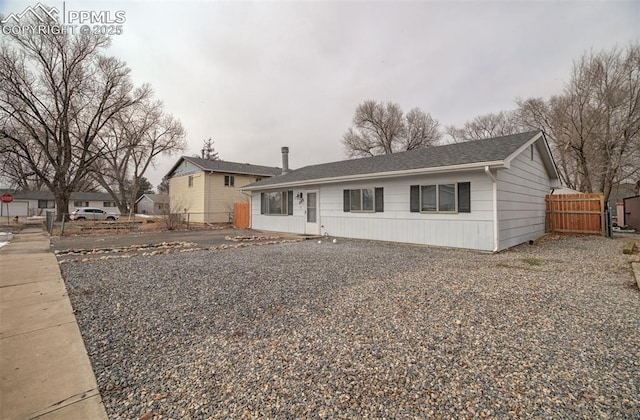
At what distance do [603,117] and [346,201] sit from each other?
56.6 ft

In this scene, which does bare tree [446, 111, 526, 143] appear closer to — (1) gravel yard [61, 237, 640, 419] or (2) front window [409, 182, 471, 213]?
(2) front window [409, 182, 471, 213]

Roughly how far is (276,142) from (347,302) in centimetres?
2010

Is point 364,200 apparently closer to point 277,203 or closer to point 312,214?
point 312,214

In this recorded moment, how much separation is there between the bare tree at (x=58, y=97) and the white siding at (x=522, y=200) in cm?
2500

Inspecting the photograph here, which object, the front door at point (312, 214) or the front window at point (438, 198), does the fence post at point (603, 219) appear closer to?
the front window at point (438, 198)

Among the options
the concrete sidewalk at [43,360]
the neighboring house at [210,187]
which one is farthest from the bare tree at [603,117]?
the concrete sidewalk at [43,360]

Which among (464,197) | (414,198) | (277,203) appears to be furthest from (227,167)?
(464,197)

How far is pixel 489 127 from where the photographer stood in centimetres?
2845

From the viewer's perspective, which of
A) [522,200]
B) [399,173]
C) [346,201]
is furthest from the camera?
[346,201]

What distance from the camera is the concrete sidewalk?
1.81 meters

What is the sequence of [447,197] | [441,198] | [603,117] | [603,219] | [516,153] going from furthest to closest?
[603,117]
[603,219]
[441,198]
[447,197]
[516,153]

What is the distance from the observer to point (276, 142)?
2236cm

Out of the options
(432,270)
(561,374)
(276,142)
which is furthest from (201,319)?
(276,142)

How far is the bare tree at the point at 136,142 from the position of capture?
25.2m
